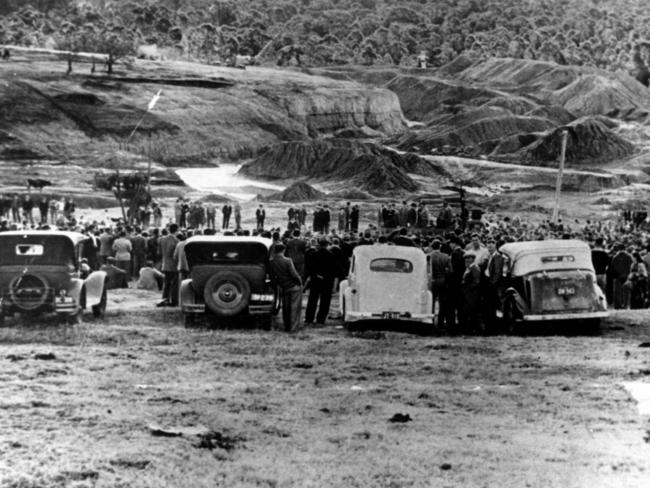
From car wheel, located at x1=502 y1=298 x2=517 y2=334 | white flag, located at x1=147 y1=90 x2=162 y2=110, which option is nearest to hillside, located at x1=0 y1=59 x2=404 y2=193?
white flag, located at x1=147 y1=90 x2=162 y2=110

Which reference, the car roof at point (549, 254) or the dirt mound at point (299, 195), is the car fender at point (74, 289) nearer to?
the car roof at point (549, 254)

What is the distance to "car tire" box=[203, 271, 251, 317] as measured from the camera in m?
18.2

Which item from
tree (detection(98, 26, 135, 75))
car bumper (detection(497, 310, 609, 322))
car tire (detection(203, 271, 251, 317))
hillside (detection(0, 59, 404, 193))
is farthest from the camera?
tree (detection(98, 26, 135, 75))

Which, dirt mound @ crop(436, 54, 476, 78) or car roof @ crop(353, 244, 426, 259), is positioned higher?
dirt mound @ crop(436, 54, 476, 78)

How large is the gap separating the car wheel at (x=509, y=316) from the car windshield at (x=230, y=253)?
417cm

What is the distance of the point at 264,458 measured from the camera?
1058cm

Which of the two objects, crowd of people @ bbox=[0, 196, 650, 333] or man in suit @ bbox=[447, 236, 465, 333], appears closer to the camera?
crowd of people @ bbox=[0, 196, 650, 333]

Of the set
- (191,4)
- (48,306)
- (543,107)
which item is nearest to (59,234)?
(48,306)

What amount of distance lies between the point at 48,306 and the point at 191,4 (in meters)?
165

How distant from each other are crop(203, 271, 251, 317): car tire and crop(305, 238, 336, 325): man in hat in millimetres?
2001

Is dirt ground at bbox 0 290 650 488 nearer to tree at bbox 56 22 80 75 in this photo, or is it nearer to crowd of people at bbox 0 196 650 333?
crowd of people at bbox 0 196 650 333

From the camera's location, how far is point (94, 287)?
64.6 feet

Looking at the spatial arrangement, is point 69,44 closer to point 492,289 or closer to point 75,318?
point 75,318

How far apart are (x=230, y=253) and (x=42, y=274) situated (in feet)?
10.1
